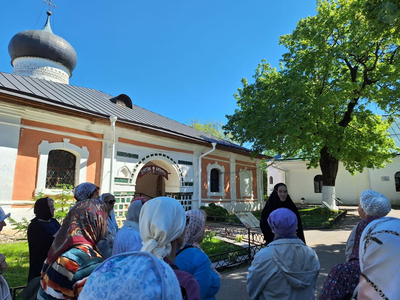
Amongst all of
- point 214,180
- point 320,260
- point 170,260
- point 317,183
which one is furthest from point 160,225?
point 317,183

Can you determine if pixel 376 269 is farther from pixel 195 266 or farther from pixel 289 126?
pixel 289 126

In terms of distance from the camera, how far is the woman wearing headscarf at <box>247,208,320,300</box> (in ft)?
6.98

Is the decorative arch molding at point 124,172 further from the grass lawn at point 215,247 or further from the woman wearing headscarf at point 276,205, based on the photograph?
the woman wearing headscarf at point 276,205

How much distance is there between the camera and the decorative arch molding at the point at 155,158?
10.4 meters

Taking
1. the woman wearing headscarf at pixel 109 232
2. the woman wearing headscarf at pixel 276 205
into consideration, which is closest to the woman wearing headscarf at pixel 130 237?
the woman wearing headscarf at pixel 109 232

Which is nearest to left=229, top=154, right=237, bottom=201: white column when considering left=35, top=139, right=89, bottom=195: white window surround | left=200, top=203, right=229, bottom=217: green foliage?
left=200, top=203, right=229, bottom=217: green foliage

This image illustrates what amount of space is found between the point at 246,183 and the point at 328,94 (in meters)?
7.41

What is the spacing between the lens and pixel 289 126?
1191 cm

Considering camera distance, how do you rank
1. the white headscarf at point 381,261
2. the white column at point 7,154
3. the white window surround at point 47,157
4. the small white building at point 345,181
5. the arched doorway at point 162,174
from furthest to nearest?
the small white building at point 345,181
the arched doorway at point 162,174
the white window surround at point 47,157
the white column at point 7,154
the white headscarf at point 381,261

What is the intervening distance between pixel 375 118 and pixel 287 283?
1579 cm

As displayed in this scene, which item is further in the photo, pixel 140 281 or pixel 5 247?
pixel 5 247

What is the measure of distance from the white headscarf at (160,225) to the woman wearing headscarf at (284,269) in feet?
3.61

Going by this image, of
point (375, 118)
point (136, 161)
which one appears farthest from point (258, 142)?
point (375, 118)

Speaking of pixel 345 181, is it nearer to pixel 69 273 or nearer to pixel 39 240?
pixel 39 240
